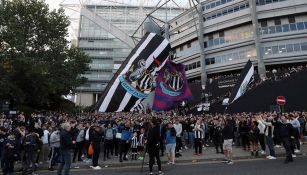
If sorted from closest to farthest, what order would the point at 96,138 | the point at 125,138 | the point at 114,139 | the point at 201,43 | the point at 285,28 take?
the point at 96,138 → the point at 125,138 → the point at 114,139 → the point at 285,28 → the point at 201,43

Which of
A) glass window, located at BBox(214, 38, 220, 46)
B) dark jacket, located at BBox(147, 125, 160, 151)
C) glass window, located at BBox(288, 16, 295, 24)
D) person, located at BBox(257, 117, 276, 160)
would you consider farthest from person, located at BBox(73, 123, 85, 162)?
glass window, located at BBox(214, 38, 220, 46)

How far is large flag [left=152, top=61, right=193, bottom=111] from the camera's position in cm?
1341

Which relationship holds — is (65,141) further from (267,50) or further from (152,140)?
(267,50)

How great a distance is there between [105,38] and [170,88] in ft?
298

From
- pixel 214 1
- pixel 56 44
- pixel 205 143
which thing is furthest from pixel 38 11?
pixel 214 1

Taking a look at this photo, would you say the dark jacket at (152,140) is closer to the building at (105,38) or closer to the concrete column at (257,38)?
the concrete column at (257,38)

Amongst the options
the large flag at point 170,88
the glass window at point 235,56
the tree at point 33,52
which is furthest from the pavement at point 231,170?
the glass window at point 235,56

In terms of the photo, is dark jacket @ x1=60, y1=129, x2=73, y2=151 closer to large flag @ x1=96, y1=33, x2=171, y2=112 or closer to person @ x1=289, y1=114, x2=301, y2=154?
large flag @ x1=96, y1=33, x2=171, y2=112

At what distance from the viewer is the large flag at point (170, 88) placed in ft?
44.0

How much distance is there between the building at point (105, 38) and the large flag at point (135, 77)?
276ft

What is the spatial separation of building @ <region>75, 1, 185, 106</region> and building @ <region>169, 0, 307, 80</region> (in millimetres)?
46817

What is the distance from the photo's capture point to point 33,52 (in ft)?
110

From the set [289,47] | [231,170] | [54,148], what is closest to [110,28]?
[289,47]

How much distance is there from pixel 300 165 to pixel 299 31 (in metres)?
35.1
